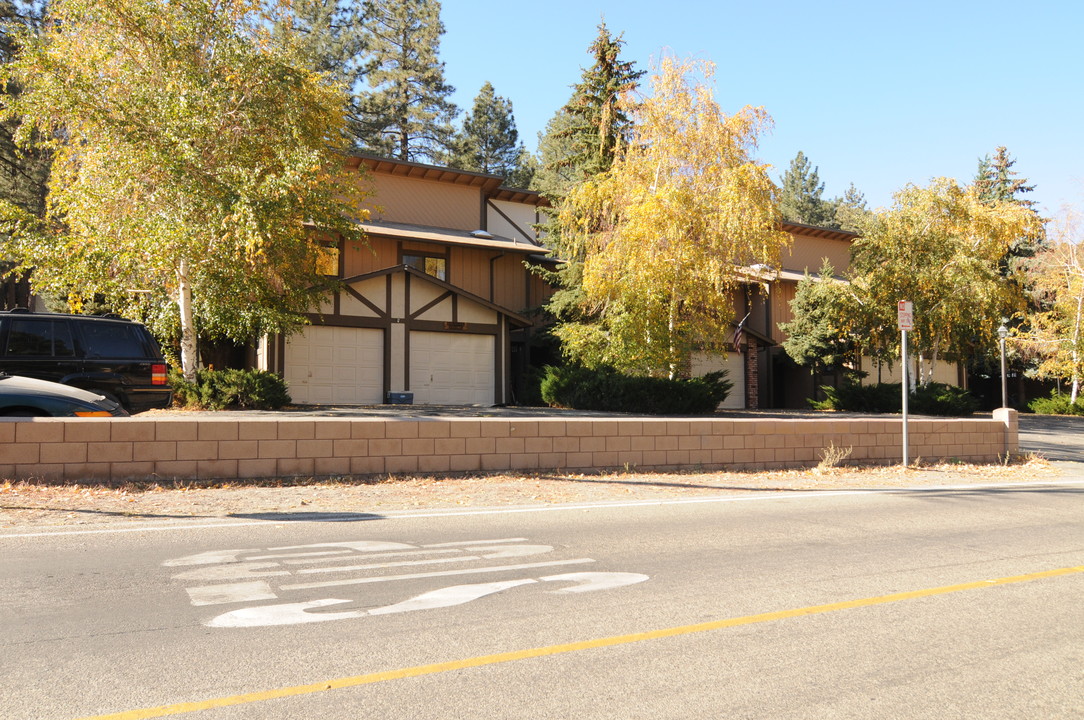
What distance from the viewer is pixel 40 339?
13805 millimetres

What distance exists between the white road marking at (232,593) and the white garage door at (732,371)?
88.7 ft

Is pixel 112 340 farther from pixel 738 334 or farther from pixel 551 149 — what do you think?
pixel 551 149

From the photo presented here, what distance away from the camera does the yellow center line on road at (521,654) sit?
3730 millimetres

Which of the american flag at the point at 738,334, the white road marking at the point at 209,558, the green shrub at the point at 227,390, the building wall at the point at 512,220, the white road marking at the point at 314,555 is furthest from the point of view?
the building wall at the point at 512,220

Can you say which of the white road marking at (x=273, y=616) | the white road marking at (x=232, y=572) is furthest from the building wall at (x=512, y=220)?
the white road marking at (x=273, y=616)

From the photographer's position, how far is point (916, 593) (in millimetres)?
6062

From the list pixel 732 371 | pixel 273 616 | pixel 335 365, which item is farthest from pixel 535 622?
pixel 732 371

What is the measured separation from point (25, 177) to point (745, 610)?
3841 centimetres

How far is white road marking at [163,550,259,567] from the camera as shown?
6.55m

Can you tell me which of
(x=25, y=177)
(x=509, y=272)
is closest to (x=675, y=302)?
(x=509, y=272)

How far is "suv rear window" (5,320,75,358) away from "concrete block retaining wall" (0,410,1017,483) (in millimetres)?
3603

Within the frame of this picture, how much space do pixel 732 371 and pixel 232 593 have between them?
28.6m

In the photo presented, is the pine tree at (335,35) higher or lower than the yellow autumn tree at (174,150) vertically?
higher

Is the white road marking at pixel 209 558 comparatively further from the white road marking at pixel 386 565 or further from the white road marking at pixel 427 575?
the white road marking at pixel 427 575
